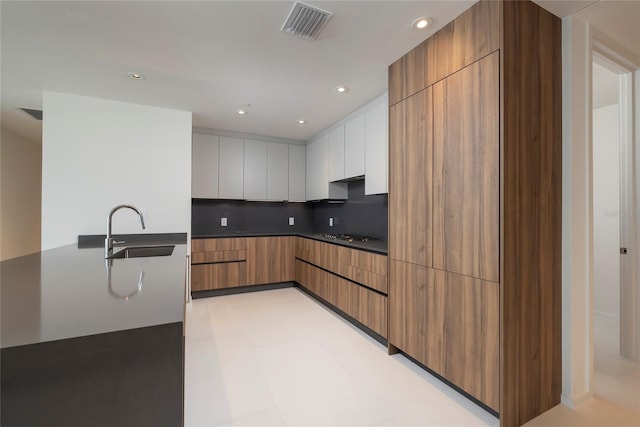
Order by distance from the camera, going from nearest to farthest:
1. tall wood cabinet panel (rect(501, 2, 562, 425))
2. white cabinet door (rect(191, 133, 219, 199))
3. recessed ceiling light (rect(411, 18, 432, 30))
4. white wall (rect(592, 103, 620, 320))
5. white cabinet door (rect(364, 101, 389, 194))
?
tall wood cabinet panel (rect(501, 2, 562, 425)) → recessed ceiling light (rect(411, 18, 432, 30)) → white cabinet door (rect(364, 101, 389, 194)) → white wall (rect(592, 103, 620, 320)) → white cabinet door (rect(191, 133, 219, 199))

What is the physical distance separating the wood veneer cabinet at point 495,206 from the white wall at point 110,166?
2.94m

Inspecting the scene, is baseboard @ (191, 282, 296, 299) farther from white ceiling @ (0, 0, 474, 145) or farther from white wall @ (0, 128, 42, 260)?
white wall @ (0, 128, 42, 260)

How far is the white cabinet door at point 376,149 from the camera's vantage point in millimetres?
2854

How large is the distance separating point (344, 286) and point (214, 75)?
8.10 ft

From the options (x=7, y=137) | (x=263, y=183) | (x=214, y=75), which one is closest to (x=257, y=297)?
(x=263, y=183)

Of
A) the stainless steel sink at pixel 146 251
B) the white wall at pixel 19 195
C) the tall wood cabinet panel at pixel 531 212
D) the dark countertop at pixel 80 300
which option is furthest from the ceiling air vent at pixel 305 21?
the white wall at pixel 19 195

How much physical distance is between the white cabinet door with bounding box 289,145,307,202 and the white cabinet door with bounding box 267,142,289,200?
0.24 feet

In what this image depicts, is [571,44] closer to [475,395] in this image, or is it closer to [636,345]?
[475,395]

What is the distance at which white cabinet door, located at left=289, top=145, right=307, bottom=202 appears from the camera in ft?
15.6

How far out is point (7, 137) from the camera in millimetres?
4195

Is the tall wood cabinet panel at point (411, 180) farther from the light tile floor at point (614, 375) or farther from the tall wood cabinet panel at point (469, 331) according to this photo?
the light tile floor at point (614, 375)

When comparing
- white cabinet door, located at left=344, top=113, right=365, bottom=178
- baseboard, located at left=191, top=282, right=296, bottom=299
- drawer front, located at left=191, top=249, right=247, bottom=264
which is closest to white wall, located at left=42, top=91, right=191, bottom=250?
drawer front, located at left=191, top=249, right=247, bottom=264

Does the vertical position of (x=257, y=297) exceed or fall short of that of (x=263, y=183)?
it falls short

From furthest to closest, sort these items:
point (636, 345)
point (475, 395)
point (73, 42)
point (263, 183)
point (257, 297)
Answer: point (263, 183), point (257, 297), point (636, 345), point (73, 42), point (475, 395)
